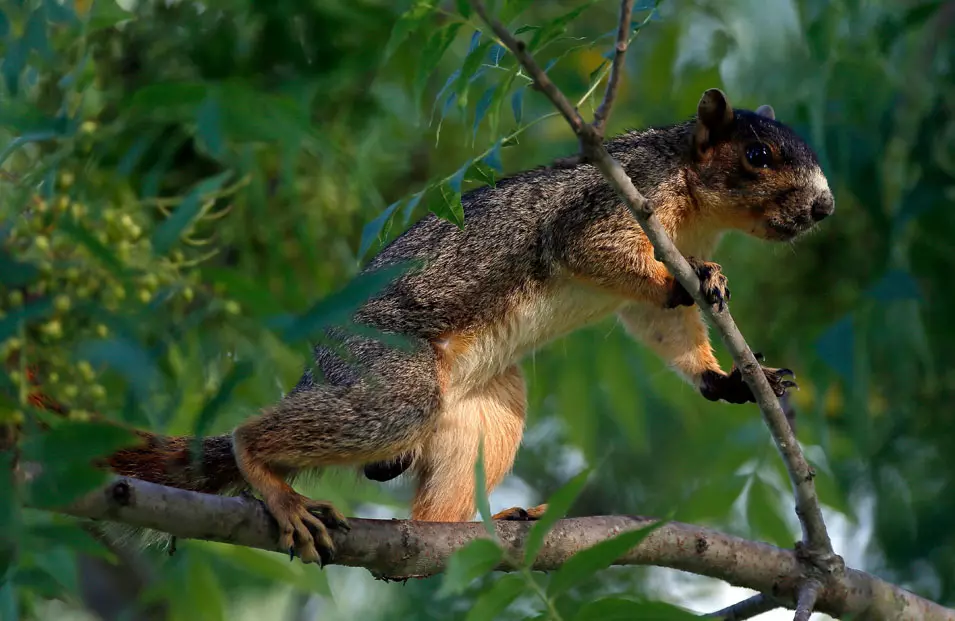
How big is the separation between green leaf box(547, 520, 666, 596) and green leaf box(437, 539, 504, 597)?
0.13 m

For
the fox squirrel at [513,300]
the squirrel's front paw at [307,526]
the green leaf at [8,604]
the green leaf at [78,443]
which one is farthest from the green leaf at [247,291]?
the fox squirrel at [513,300]

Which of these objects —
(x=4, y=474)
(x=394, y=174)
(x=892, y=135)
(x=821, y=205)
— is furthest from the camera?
(x=394, y=174)

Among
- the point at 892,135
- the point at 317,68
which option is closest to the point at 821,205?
the point at 892,135

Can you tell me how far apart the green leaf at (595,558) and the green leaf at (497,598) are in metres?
0.06

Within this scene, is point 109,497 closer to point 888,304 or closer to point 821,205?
point 821,205

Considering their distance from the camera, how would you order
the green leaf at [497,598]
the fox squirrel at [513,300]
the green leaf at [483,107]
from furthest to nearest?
the fox squirrel at [513,300], the green leaf at [483,107], the green leaf at [497,598]

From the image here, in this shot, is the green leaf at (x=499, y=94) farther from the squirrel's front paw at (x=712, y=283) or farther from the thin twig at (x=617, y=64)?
the squirrel's front paw at (x=712, y=283)

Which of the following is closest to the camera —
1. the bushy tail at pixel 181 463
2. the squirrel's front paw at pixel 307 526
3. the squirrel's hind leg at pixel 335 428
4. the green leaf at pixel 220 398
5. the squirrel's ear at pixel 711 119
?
the green leaf at pixel 220 398

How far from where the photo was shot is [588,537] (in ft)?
9.50

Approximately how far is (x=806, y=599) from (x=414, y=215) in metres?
1.99

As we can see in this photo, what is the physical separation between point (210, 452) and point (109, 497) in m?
0.88

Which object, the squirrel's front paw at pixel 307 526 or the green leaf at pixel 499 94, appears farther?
the squirrel's front paw at pixel 307 526

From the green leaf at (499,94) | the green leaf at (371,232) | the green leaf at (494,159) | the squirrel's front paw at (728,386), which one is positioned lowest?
the green leaf at (371,232)

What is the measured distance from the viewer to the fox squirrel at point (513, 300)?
3064mm
